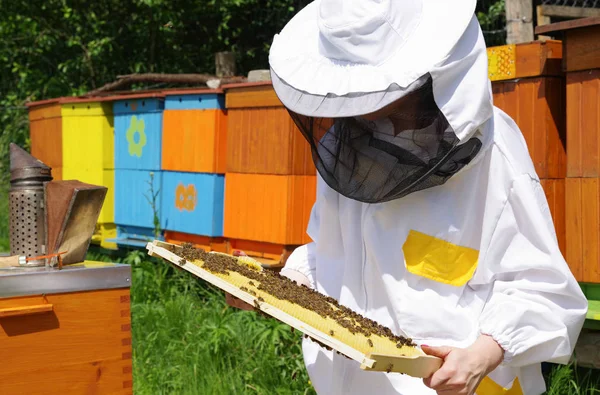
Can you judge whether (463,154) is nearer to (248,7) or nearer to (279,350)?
(279,350)

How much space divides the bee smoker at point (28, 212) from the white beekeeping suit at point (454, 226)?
37.4 inches

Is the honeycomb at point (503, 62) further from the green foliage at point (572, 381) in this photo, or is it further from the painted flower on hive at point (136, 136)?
the painted flower on hive at point (136, 136)

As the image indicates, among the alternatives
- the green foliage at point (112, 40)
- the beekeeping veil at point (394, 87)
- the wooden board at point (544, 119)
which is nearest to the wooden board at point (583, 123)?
the wooden board at point (544, 119)

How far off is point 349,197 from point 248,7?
8207 mm

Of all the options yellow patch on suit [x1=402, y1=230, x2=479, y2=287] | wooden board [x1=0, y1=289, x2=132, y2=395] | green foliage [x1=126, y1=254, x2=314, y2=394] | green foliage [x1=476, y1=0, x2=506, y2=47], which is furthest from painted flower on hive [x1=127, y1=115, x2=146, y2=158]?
yellow patch on suit [x1=402, y1=230, x2=479, y2=287]

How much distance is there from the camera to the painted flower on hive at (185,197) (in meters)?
5.66

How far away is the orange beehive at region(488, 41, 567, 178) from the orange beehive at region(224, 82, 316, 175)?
1.53 meters

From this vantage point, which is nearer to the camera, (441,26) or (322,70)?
(441,26)

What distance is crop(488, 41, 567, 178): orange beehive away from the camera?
11.9 ft

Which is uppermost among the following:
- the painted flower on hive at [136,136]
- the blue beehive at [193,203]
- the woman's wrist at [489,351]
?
the painted flower on hive at [136,136]

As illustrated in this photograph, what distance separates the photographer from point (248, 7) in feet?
32.3

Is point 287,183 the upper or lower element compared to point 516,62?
lower

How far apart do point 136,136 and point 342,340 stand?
16.1ft

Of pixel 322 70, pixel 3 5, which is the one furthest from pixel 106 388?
pixel 3 5
